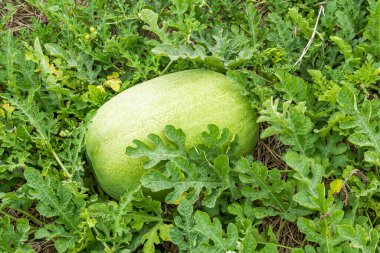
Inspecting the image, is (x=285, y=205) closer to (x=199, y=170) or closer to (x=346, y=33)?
(x=199, y=170)

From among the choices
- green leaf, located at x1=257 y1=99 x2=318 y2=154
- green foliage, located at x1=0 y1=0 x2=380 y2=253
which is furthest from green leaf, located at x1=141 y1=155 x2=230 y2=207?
green leaf, located at x1=257 y1=99 x2=318 y2=154

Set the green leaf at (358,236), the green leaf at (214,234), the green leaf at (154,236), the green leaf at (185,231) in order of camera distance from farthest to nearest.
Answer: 1. the green leaf at (154,236)
2. the green leaf at (185,231)
3. the green leaf at (214,234)
4. the green leaf at (358,236)

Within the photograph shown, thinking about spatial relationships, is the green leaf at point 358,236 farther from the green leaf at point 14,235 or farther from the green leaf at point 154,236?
the green leaf at point 14,235

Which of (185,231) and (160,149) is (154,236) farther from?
(160,149)

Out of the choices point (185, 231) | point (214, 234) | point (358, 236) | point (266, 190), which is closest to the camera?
point (358, 236)

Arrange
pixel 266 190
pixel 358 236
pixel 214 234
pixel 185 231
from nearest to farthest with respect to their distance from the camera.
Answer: pixel 358 236 < pixel 214 234 < pixel 185 231 < pixel 266 190

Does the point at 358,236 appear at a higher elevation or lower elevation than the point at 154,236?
higher

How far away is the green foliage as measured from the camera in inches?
103

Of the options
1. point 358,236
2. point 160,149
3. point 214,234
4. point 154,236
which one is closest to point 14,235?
point 154,236

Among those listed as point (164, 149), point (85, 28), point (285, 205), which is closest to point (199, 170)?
point (164, 149)

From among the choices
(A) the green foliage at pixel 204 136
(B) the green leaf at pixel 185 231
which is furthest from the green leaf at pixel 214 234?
(B) the green leaf at pixel 185 231

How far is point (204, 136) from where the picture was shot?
268 cm

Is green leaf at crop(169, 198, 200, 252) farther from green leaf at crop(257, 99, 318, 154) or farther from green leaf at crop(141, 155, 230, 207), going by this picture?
green leaf at crop(257, 99, 318, 154)

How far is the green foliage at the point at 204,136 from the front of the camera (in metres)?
2.61
